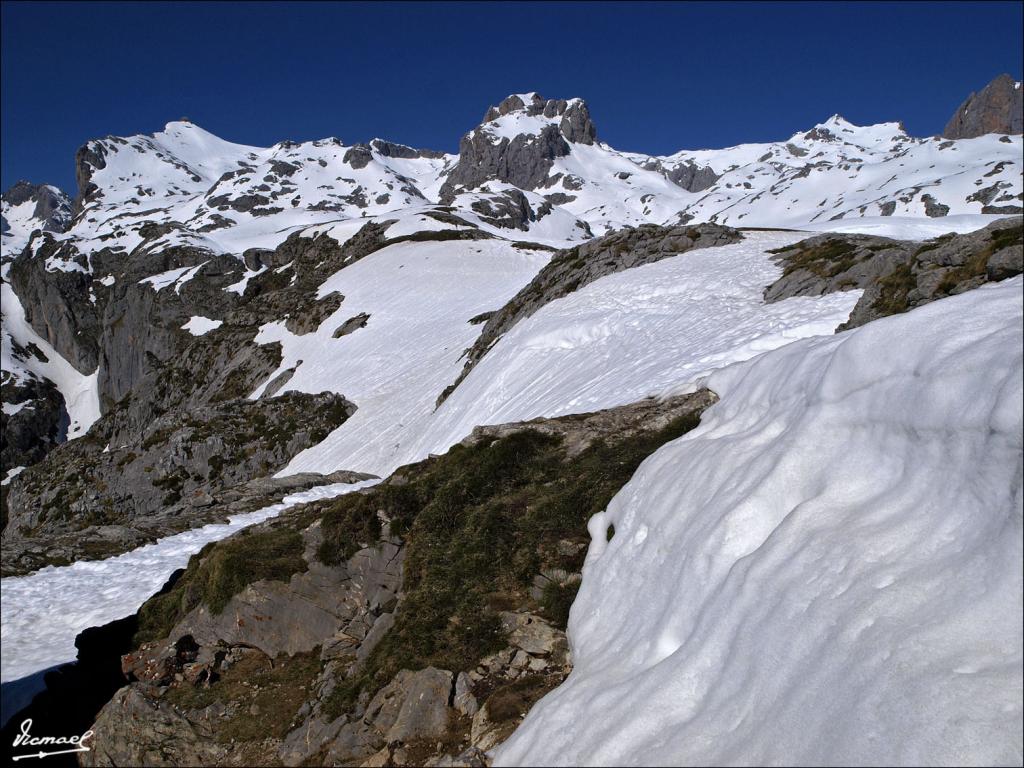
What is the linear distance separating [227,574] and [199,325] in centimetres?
12537

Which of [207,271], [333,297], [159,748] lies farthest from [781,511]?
[207,271]

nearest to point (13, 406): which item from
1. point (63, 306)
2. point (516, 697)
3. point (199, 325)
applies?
point (63, 306)

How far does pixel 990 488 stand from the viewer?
518cm

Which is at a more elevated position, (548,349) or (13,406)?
(13,406)

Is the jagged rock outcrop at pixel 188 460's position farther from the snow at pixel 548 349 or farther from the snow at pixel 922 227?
the snow at pixel 922 227

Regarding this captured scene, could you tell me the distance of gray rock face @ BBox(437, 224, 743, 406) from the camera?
36.9 metres

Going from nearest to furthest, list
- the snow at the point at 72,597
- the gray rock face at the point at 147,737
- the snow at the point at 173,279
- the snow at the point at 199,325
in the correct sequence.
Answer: the gray rock face at the point at 147,737 < the snow at the point at 72,597 < the snow at the point at 199,325 < the snow at the point at 173,279

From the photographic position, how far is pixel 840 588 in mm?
5676

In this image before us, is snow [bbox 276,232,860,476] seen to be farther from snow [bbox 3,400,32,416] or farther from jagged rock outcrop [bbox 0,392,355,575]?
snow [bbox 3,400,32,416]

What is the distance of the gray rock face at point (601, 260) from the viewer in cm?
3694

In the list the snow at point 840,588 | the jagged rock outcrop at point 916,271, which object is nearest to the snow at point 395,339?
the jagged rock outcrop at point 916,271

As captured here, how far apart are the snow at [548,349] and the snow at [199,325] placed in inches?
2759

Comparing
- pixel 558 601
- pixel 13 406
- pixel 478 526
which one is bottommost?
pixel 558 601

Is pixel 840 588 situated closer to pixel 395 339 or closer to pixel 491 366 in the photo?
pixel 491 366
